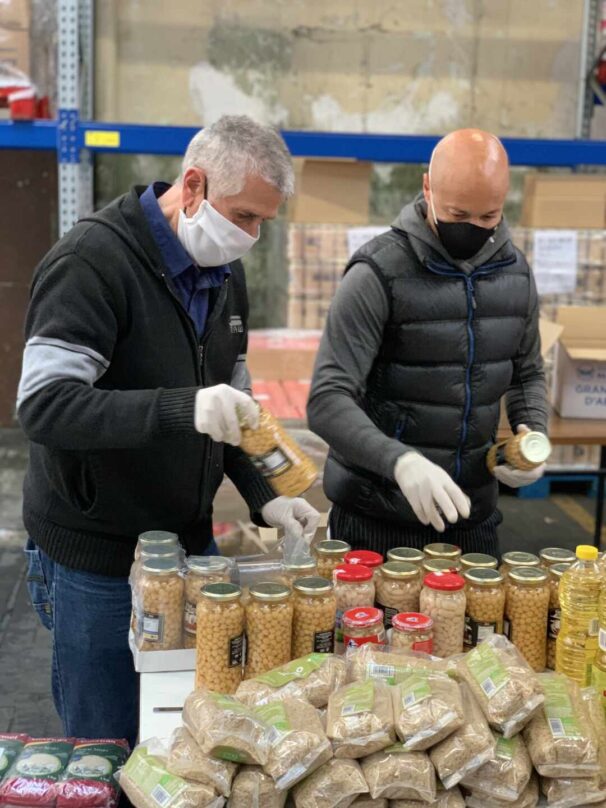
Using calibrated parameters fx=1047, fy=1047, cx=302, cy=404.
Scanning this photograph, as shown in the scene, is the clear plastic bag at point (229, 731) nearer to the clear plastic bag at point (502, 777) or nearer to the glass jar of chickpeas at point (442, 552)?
the clear plastic bag at point (502, 777)

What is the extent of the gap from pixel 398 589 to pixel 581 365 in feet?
9.70

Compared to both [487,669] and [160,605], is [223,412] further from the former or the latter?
[487,669]

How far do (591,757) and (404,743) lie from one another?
301 mm

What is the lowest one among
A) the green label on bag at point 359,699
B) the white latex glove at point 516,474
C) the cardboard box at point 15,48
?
the green label on bag at point 359,699

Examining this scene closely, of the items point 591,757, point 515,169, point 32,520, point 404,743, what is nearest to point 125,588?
point 32,520

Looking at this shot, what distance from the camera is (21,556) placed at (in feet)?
17.7

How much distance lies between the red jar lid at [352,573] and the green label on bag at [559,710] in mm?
400

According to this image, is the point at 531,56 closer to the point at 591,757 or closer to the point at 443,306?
the point at 443,306

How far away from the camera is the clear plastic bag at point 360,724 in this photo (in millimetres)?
1636

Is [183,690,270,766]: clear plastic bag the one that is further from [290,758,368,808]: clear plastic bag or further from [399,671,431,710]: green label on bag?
[399,671,431,710]: green label on bag

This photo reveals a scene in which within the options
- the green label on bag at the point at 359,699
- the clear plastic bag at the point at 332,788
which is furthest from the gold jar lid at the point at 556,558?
the clear plastic bag at the point at 332,788

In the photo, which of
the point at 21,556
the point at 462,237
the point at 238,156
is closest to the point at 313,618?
the point at 238,156

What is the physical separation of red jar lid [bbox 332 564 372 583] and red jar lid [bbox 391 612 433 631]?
0.36 feet

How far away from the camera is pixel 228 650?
1.94m
